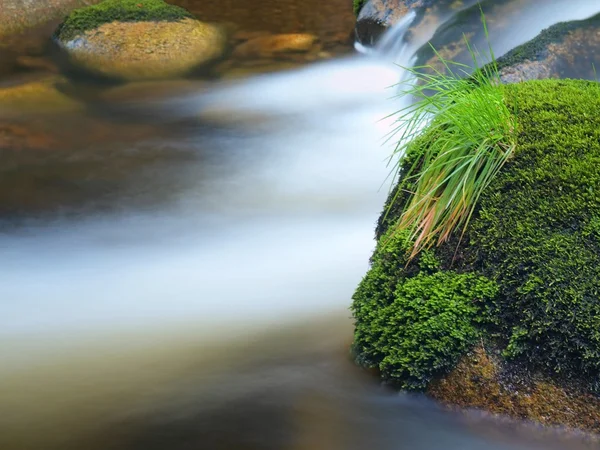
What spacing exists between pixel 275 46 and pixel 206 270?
188 inches

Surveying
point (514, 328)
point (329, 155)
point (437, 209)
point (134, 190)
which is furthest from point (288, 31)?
point (514, 328)

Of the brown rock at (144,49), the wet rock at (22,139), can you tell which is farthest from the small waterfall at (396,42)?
the wet rock at (22,139)

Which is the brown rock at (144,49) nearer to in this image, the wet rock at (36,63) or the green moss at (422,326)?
the wet rock at (36,63)

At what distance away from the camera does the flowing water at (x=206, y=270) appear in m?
3.21

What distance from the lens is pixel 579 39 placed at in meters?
5.93

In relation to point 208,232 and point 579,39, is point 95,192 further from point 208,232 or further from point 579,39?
point 579,39

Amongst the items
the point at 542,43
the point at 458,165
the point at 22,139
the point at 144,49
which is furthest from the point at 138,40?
the point at 458,165

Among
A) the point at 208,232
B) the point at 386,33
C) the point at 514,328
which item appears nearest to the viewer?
the point at 514,328

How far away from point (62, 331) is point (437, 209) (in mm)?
2325

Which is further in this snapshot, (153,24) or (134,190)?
(153,24)

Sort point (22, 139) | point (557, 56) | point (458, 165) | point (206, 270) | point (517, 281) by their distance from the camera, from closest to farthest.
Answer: point (517, 281) → point (458, 165) → point (206, 270) → point (557, 56) → point (22, 139)

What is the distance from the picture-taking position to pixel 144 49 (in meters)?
8.65

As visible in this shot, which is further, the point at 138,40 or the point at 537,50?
the point at 138,40

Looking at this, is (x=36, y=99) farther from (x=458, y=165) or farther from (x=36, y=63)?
(x=458, y=165)
